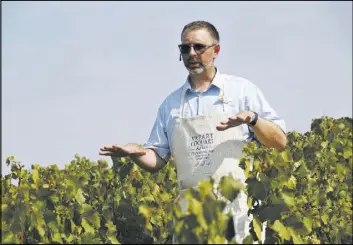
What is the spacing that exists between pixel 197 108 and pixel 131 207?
1.88m

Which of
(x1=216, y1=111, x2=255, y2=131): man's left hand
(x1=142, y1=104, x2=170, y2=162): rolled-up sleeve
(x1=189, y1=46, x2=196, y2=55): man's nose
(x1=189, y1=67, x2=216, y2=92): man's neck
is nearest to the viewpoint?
(x1=216, y1=111, x2=255, y2=131): man's left hand

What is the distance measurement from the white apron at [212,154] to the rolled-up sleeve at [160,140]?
0.91 ft

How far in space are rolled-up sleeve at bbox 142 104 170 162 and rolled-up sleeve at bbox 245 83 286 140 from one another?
2.15ft

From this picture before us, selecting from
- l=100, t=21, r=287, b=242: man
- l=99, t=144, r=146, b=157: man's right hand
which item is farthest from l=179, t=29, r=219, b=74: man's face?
l=99, t=144, r=146, b=157: man's right hand

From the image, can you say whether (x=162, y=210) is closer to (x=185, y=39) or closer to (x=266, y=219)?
(x=266, y=219)

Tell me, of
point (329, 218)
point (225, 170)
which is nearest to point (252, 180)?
point (225, 170)

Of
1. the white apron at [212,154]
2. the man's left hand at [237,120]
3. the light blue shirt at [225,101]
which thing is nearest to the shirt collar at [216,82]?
the light blue shirt at [225,101]

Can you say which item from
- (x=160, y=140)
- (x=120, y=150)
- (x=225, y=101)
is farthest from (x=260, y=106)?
(x=120, y=150)

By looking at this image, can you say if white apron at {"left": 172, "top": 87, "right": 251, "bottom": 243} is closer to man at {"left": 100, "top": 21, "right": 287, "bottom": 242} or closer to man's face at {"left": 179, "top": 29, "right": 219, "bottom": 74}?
man at {"left": 100, "top": 21, "right": 287, "bottom": 242}

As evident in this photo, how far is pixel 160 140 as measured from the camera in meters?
5.58

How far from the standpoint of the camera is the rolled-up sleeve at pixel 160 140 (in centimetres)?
559

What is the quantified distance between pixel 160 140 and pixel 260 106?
0.77 meters

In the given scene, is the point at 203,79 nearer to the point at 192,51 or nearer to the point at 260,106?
the point at 192,51

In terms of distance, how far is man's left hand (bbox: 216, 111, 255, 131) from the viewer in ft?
15.4
